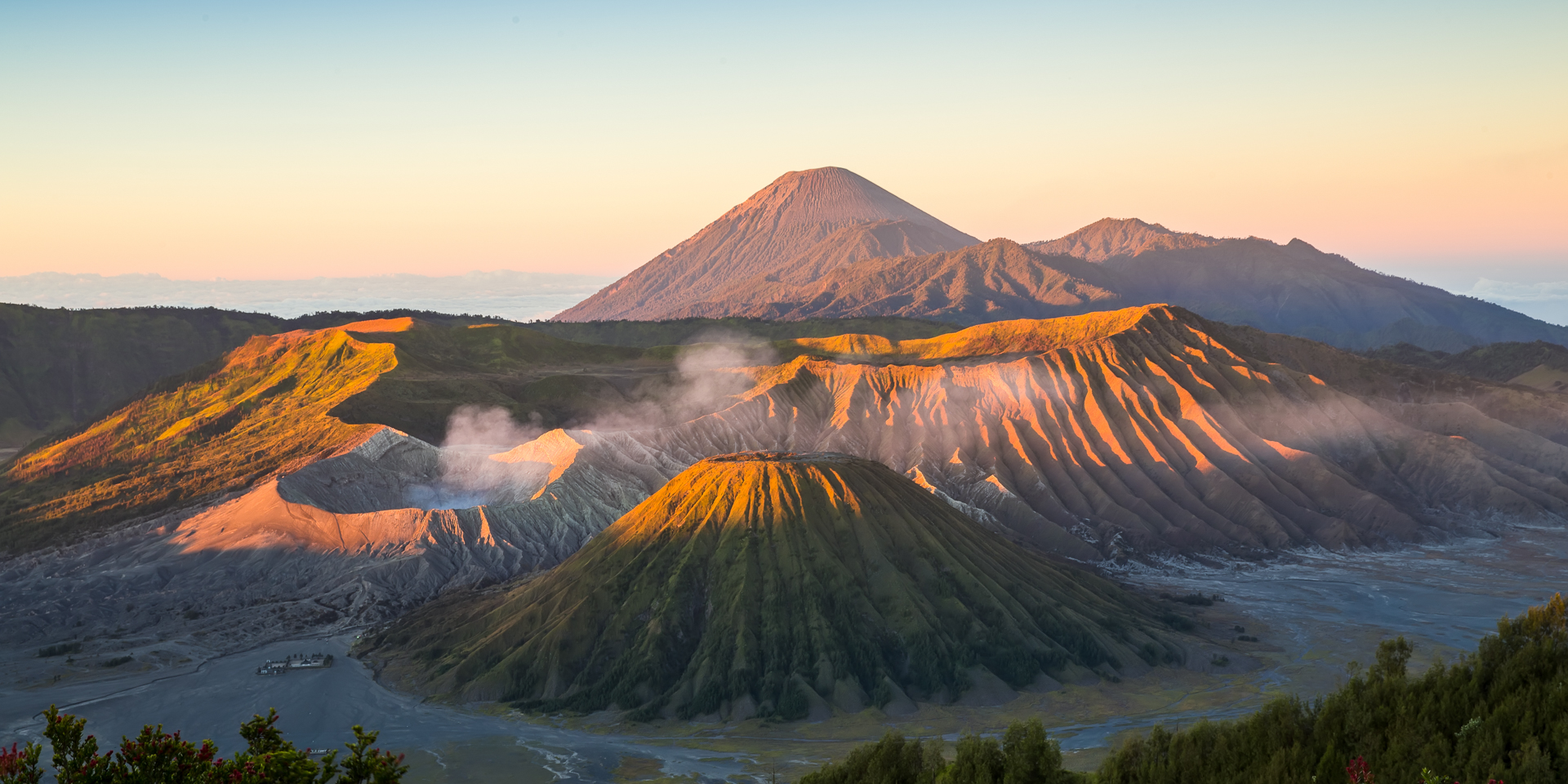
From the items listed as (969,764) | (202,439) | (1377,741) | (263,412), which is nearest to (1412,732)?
(1377,741)

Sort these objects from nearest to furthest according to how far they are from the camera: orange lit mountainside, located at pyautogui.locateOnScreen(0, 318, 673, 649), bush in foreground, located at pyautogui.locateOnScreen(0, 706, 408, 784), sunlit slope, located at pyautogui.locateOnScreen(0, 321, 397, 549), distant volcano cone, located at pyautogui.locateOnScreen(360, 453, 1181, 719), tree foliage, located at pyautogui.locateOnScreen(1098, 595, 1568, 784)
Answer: bush in foreground, located at pyautogui.locateOnScreen(0, 706, 408, 784)
tree foliage, located at pyautogui.locateOnScreen(1098, 595, 1568, 784)
distant volcano cone, located at pyautogui.locateOnScreen(360, 453, 1181, 719)
orange lit mountainside, located at pyautogui.locateOnScreen(0, 318, 673, 649)
sunlit slope, located at pyautogui.locateOnScreen(0, 321, 397, 549)

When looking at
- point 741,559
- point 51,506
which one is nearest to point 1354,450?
point 741,559

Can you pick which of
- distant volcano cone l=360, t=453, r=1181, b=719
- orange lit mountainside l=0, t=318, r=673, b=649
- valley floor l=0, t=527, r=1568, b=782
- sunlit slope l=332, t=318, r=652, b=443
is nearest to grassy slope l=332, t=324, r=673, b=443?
sunlit slope l=332, t=318, r=652, b=443

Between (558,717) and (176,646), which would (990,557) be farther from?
(176,646)

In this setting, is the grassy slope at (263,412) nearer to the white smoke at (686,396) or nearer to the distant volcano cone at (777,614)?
the white smoke at (686,396)

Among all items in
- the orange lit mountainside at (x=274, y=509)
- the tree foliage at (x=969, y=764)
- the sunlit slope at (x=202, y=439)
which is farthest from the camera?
the sunlit slope at (x=202, y=439)

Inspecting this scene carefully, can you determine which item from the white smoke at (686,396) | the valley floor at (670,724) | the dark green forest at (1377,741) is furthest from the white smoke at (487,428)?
the dark green forest at (1377,741)

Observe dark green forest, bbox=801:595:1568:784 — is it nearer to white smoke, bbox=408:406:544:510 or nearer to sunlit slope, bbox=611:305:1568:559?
sunlit slope, bbox=611:305:1568:559
